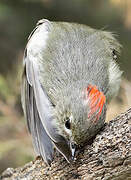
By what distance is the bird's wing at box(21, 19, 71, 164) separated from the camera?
3359 millimetres

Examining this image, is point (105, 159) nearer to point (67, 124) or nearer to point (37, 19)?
point (67, 124)

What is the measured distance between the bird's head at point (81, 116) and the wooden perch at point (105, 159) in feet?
0.30

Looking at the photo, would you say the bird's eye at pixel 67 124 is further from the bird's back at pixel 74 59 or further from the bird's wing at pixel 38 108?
the bird's back at pixel 74 59

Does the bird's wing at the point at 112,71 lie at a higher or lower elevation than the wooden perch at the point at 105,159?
higher

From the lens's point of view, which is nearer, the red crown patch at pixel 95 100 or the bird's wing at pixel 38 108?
the red crown patch at pixel 95 100

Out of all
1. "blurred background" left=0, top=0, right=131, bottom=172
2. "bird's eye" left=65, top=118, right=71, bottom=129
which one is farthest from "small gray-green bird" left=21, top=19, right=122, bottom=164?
"blurred background" left=0, top=0, right=131, bottom=172

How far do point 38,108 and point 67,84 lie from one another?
37 centimetres

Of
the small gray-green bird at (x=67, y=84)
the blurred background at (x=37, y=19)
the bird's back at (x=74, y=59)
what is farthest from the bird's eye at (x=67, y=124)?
the blurred background at (x=37, y=19)

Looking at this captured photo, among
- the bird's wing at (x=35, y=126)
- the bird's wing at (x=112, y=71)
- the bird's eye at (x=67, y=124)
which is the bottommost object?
the bird's wing at (x=35, y=126)

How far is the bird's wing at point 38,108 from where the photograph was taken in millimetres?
3359

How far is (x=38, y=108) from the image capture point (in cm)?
360

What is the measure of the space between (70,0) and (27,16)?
2.38 feet

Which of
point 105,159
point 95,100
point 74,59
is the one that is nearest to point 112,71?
point 74,59

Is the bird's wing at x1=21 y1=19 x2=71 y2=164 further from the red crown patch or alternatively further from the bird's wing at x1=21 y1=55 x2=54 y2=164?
the red crown patch
